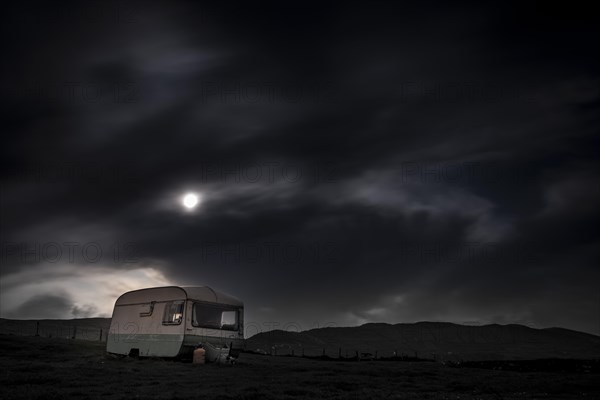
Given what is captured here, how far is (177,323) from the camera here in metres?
24.8

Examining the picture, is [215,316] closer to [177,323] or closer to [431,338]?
[177,323]

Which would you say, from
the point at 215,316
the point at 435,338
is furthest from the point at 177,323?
the point at 435,338

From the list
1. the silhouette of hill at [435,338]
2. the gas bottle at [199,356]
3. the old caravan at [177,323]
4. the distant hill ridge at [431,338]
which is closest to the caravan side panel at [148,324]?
the old caravan at [177,323]

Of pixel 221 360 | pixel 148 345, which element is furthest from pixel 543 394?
pixel 148 345

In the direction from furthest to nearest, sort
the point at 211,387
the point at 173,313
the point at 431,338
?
the point at 431,338, the point at 173,313, the point at 211,387

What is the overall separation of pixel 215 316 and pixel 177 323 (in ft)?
8.52

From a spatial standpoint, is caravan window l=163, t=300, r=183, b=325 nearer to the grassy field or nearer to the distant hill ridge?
the grassy field

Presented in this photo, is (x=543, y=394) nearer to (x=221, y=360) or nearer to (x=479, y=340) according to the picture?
(x=221, y=360)

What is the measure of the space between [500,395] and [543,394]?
85.0 inches

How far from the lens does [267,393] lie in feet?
43.2

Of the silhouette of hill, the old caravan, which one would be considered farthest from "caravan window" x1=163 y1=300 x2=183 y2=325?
the silhouette of hill

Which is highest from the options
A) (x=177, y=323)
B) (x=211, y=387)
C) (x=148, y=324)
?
(x=177, y=323)

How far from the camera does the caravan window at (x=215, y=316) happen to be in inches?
1007

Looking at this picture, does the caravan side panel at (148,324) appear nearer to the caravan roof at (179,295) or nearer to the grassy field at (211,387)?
the caravan roof at (179,295)
